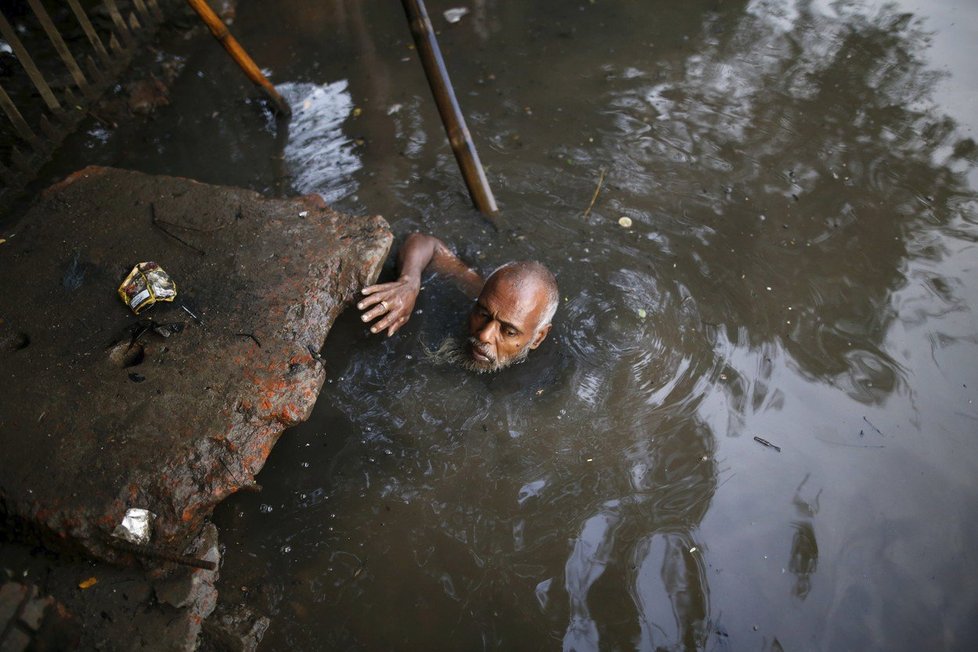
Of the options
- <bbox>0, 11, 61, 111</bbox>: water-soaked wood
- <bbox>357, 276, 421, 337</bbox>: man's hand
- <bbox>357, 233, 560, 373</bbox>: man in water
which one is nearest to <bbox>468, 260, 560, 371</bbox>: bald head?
<bbox>357, 233, 560, 373</bbox>: man in water

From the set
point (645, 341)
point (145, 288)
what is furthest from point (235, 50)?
point (645, 341)

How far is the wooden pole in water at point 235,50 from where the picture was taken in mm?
4258

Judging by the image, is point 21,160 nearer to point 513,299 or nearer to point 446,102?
point 446,102

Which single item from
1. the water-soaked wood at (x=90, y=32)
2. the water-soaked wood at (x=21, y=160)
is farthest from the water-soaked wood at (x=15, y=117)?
the water-soaked wood at (x=90, y=32)

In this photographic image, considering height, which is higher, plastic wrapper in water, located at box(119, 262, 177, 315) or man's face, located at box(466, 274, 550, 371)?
plastic wrapper in water, located at box(119, 262, 177, 315)

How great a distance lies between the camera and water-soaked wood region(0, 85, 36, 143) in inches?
163

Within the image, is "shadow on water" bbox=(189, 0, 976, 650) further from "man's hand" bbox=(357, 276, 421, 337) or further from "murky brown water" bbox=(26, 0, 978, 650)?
"man's hand" bbox=(357, 276, 421, 337)

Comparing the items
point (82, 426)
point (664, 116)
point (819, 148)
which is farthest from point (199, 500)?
point (819, 148)

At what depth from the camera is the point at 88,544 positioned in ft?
7.98

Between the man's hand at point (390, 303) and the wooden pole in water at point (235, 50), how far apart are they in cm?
238

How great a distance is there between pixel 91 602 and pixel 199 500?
0.54m

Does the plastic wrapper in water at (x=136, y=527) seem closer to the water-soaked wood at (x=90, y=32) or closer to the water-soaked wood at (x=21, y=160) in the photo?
the water-soaked wood at (x=21, y=160)

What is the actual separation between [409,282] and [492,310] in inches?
23.7

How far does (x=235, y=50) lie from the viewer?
4.50m
